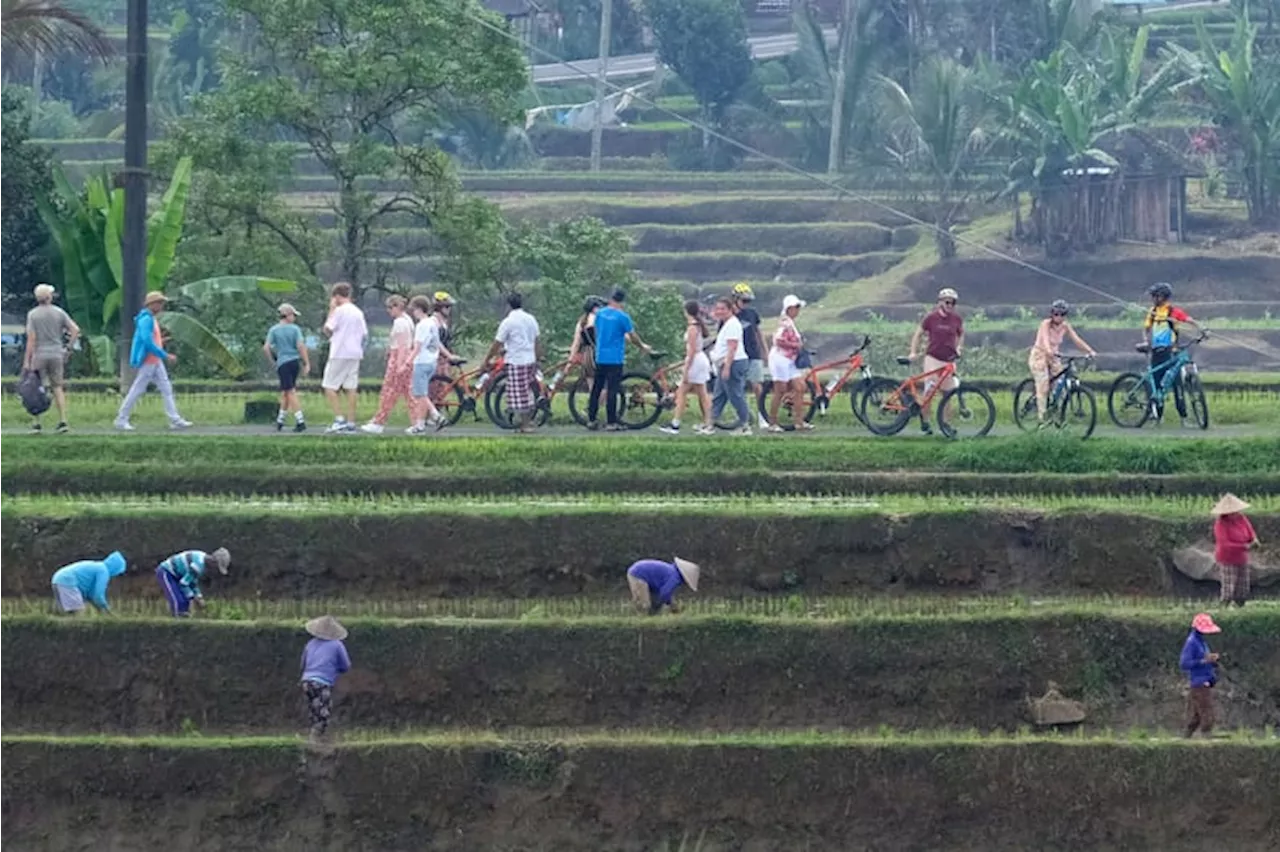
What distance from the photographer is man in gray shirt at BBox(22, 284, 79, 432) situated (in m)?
25.8

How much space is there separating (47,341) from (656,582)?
335 inches

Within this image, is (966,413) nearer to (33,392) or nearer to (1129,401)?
(1129,401)

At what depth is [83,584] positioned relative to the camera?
67.3 feet

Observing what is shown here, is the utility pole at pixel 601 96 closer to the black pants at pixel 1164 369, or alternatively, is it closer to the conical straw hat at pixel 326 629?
the black pants at pixel 1164 369

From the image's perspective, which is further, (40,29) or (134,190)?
(40,29)

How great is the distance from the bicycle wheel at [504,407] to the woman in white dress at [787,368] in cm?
251

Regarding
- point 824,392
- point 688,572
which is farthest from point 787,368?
point 688,572

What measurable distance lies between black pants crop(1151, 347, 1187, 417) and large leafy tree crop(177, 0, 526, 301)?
1305cm

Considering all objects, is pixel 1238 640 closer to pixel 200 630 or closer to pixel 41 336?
pixel 200 630

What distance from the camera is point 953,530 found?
21953 millimetres

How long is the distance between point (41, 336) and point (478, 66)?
12.3 metres

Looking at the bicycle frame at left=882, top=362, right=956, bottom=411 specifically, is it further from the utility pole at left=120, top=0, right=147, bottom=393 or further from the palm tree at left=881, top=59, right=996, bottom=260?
the palm tree at left=881, top=59, right=996, bottom=260

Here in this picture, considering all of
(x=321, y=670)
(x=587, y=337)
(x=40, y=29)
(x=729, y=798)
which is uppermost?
(x=40, y=29)

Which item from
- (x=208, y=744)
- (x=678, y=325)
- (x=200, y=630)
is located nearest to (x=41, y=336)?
(x=200, y=630)
